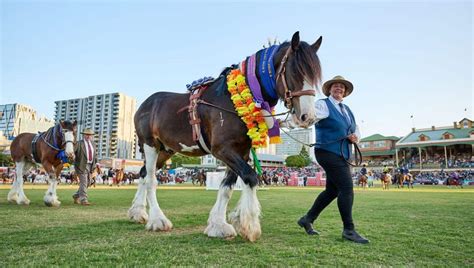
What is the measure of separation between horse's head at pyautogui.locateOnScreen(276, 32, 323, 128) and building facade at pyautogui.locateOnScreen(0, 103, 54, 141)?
91.3m

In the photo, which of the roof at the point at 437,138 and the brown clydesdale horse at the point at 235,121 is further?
the roof at the point at 437,138

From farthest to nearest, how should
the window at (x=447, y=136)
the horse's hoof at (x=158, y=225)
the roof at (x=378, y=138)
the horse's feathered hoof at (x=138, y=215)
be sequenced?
the roof at (x=378, y=138), the window at (x=447, y=136), the horse's feathered hoof at (x=138, y=215), the horse's hoof at (x=158, y=225)

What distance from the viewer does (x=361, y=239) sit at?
12.4 feet

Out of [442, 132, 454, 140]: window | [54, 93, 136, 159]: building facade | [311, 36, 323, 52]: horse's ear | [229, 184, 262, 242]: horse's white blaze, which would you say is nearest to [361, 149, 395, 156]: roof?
[442, 132, 454, 140]: window

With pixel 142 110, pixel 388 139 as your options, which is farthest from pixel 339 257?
pixel 388 139

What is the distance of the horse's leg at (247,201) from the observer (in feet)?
12.3

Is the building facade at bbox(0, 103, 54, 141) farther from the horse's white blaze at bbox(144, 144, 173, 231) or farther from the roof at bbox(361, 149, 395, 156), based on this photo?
the horse's white blaze at bbox(144, 144, 173, 231)

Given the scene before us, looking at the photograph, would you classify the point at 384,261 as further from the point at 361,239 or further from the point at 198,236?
the point at 198,236

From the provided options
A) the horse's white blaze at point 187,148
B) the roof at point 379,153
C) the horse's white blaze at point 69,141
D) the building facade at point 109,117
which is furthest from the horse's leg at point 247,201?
the building facade at point 109,117

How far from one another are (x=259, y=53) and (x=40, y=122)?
98.1 metres

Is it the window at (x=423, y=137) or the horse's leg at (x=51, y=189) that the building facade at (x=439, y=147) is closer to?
the window at (x=423, y=137)

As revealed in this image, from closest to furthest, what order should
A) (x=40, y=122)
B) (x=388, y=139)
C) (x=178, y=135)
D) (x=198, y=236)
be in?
1. (x=198, y=236)
2. (x=178, y=135)
3. (x=388, y=139)
4. (x=40, y=122)

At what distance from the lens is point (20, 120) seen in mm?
84125

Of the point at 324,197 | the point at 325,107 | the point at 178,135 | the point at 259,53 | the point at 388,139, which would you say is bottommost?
the point at 324,197
